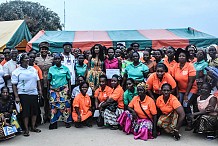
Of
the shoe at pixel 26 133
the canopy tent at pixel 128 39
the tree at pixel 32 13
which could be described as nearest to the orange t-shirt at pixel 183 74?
the shoe at pixel 26 133

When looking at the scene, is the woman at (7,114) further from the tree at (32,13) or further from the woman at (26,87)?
the tree at (32,13)

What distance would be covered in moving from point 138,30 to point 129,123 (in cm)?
741

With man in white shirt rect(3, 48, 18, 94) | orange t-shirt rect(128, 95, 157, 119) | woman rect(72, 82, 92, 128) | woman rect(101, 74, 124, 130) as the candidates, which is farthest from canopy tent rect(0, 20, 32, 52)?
orange t-shirt rect(128, 95, 157, 119)

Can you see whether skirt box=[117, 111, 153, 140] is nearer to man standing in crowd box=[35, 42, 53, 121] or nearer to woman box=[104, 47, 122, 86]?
woman box=[104, 47, 122, 86]

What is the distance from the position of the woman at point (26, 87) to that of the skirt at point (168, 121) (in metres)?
2.43

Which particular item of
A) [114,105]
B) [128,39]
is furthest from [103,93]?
[128,39]

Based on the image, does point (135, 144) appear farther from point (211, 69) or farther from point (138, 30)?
point (138, 30)

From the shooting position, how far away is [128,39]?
401 inches

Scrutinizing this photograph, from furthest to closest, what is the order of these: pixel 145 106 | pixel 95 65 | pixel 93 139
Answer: pixel 95 65, pixel 145 106, pixel 93 139

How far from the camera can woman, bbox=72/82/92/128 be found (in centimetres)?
582

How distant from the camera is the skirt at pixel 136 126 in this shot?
5.00m

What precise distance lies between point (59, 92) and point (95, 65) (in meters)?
0.99

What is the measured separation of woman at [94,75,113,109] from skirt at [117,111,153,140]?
651 millimetres

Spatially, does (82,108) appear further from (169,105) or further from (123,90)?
(169,105)
